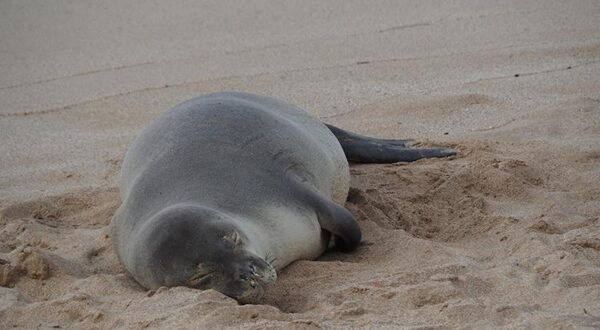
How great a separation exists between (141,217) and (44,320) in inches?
25.1

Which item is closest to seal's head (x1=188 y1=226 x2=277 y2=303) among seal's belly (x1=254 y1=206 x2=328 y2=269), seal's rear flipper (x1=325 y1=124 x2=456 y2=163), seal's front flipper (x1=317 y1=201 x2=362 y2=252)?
seal's belly (x1=254 y1=206 x2=328 y2=269)

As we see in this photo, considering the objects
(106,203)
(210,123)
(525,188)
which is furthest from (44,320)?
(525,188)

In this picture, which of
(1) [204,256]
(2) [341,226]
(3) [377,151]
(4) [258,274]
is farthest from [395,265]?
(3) [377,151]

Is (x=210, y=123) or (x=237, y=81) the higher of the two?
(x=210, y=123)

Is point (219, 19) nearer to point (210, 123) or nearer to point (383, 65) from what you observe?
point (383, 65)

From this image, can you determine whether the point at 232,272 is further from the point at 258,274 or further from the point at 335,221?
the point at 335,221

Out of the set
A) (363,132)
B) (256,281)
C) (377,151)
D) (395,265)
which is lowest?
(363,132)

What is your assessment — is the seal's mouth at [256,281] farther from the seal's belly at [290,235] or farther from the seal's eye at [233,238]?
the seal's belly at [290,235]

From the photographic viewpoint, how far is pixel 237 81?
748 cm

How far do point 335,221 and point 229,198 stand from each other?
48 cm

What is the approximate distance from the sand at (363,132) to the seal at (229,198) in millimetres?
109

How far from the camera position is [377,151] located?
557cm

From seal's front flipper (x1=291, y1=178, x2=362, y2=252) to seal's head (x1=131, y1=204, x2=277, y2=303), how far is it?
22.5 inches

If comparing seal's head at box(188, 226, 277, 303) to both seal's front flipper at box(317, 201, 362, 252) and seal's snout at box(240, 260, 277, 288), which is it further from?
seal's front flipper at box(317, 201, 362, 252)
